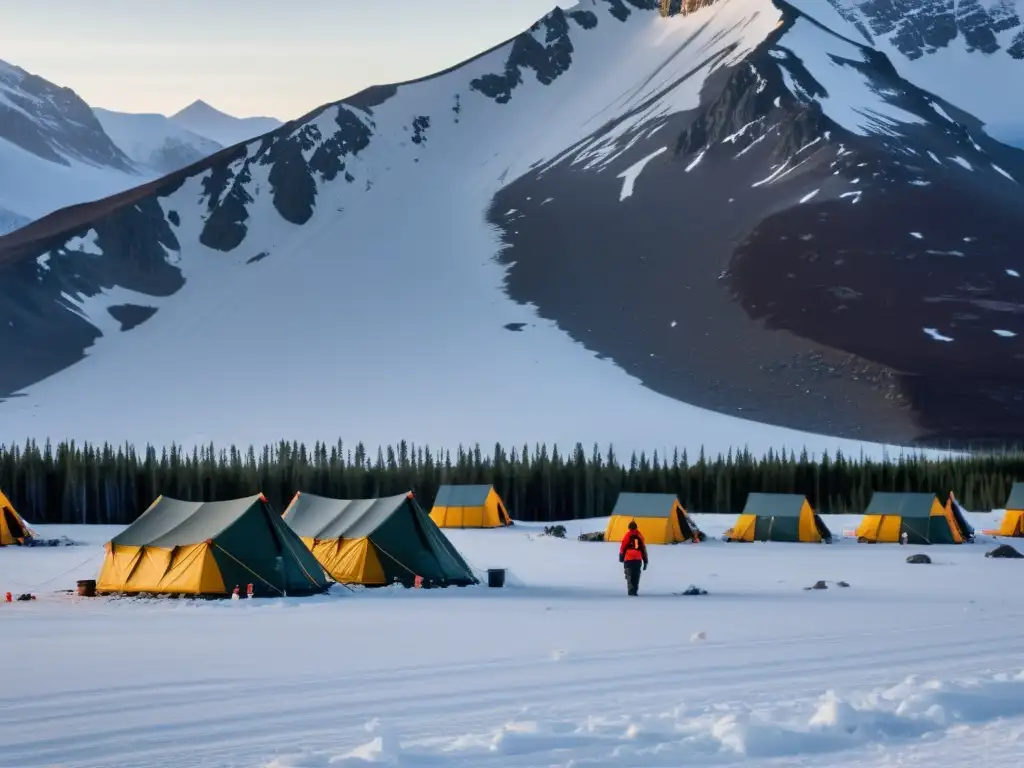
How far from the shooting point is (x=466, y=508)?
45.6 metres

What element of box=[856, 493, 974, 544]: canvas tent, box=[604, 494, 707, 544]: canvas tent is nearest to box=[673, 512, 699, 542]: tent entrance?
box=[604, 494, 707, 544]: canvas tent

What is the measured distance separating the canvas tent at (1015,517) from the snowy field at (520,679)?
18.1 meters

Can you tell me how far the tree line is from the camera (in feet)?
165

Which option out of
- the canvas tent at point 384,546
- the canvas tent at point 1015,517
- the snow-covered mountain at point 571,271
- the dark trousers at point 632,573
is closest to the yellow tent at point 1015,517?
the canvas tent at point 1015,517

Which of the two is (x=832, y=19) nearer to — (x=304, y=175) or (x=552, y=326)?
(x=304, y=175)

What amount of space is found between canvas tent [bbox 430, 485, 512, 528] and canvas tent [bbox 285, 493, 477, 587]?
20.9 meters

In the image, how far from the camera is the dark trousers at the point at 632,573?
21.9 meters

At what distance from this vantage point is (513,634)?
55.6 ft

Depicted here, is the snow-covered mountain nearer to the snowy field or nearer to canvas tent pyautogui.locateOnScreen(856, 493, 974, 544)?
canvas tent pyautogui.locateOnScreen(856, 493, 974, 544)

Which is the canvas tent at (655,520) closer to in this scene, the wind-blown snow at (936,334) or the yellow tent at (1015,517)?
the yellow tent at (1015,517)

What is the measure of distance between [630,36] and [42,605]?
17233 cm

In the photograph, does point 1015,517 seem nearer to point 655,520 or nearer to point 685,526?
point 685,526

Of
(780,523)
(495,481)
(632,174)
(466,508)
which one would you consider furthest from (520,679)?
(632,174)

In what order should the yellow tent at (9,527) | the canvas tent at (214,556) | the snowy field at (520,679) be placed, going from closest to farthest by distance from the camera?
1. the snowy field at (520,679)
2. the canvas tent at (214,556)
3. the yellow tent at (9,527)
